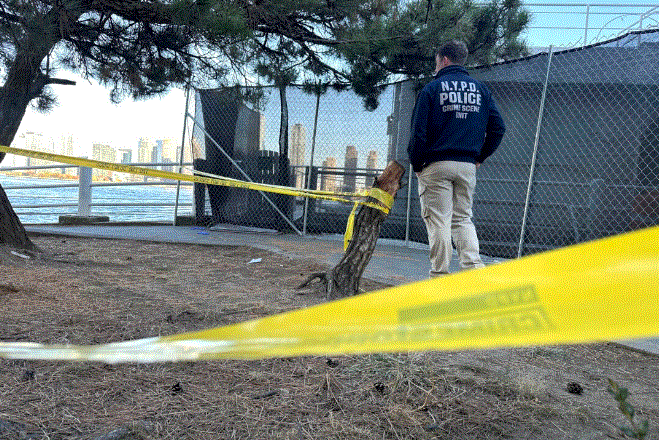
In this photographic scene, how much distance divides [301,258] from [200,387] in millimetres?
4165

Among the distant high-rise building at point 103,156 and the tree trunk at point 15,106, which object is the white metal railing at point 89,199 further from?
the tree trunk at point 15,106

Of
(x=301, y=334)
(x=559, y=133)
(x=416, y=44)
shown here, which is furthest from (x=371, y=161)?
(x=301, y=334)

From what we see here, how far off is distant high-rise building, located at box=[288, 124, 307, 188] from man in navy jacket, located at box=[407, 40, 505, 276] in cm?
553

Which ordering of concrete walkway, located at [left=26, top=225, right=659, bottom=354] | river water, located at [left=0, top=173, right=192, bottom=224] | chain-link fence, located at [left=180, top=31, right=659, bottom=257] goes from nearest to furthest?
concrete walkway, located at [left=26, top=225, right=659, bottom=354]
chain-link fence, located at [left=180, top=31, right=659, bottom=257]
river water, located at [left=0, top=173, right=192, bottom=224]

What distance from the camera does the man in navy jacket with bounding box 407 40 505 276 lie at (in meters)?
4.23

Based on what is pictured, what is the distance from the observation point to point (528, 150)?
764cm

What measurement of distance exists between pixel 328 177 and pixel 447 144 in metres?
5.35

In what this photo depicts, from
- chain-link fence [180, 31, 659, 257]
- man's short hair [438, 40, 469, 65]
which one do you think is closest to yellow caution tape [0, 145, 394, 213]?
man's short hair [438, 40, 469, 65]

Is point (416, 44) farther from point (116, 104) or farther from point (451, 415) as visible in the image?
point (451, 415)

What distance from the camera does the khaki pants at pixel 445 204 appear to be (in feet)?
13.9

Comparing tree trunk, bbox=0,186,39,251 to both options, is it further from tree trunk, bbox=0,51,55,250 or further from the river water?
the river water

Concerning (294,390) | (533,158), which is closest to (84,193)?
(533,158)

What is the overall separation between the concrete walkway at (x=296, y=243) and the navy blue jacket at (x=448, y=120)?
4.95 feet

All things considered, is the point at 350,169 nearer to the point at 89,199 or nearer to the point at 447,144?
the point at 447,144
